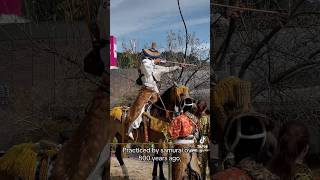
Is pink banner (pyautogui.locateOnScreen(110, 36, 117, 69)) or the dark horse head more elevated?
pink banner (pyautogui.locateOnScreen(110, 36, 117, 69))

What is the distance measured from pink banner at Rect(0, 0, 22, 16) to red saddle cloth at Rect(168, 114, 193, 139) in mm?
1645

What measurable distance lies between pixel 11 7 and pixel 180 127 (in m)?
1.80

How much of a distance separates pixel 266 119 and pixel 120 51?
1.36 metres

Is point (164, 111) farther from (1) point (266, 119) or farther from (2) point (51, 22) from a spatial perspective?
(2) point (51, 22)

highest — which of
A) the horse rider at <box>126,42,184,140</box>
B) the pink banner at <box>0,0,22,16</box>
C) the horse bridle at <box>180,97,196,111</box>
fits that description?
the pink banner at <box>0,0,22,16</box>

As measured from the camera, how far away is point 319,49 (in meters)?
4.09

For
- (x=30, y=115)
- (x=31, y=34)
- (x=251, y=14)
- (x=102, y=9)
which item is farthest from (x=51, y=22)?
(x=251, y=14)

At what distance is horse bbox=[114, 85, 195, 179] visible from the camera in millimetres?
3959

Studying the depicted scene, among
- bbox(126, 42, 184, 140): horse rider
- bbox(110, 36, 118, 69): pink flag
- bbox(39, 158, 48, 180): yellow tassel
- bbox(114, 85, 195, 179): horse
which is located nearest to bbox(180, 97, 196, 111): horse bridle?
bbox(114, 85, 195, 179): horse

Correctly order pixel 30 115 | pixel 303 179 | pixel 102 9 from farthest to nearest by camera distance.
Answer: pixel 30 115
pixel 102 9
pixel 303 179

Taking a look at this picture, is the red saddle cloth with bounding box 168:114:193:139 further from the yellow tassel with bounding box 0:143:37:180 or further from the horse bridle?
the yellow tassel with bounding box 0:143:37:180

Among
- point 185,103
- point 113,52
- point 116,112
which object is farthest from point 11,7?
point 185,103

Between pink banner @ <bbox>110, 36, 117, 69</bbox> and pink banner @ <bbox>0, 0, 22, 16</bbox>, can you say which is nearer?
pink banner @ <bbox>110, 36, 117, 69</bbox>

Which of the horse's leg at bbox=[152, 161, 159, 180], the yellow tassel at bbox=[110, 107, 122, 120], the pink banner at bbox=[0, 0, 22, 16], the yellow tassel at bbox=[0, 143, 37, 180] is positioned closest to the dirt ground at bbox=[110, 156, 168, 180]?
the horse's leg at bbox=[152, 161, 159, 180]
